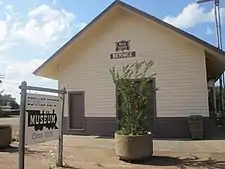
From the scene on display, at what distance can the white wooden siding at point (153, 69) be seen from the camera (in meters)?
13.8

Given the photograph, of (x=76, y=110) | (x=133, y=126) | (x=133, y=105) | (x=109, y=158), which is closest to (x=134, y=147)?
(x=133, y=126)

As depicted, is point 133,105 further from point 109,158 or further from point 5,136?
point 5,136

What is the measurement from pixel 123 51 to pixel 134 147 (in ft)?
25.9

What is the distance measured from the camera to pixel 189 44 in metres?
14.0

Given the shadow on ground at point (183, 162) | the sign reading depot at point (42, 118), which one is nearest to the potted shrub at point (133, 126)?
the shadow on ground at point (183, 162)

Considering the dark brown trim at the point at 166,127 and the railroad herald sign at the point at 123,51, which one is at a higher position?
the railroad herald sign at the point at 123,51

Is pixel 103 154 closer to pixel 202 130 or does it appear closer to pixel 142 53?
pixel 202 130

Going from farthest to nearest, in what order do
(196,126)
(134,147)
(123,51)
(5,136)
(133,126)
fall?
(123,51) → (196,126) → (5,136) → (133,126) → (134,147)

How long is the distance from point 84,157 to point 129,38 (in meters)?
7.87

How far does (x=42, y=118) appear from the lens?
23.7 ft

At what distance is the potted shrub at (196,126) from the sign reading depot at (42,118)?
717 cm

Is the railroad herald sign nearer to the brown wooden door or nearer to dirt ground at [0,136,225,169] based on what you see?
the brown wooden door

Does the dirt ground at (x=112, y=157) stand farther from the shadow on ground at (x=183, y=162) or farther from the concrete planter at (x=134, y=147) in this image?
the concrete planter at (x=134, y=147)

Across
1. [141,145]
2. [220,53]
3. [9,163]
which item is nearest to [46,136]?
[9,163]
